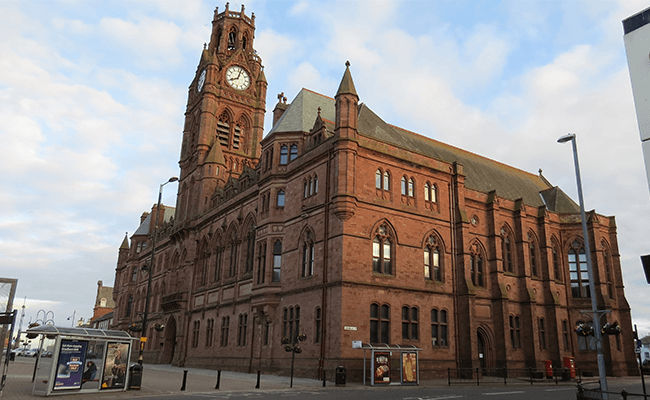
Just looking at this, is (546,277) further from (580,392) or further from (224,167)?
(224,167)

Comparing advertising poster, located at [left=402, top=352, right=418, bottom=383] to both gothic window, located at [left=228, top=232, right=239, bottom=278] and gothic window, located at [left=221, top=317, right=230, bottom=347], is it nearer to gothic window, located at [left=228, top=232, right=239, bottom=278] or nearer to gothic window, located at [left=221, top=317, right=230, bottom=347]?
gothic window, located at [left=221, top=317, right=230, bottom=347]

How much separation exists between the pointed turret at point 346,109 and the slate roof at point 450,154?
6.10 ft

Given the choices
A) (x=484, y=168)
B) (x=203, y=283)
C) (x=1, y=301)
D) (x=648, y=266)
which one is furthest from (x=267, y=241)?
(x=648, y=266)

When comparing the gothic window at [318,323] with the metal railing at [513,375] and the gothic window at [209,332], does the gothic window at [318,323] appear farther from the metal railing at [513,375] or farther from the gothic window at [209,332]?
the gothic window at [209,332]

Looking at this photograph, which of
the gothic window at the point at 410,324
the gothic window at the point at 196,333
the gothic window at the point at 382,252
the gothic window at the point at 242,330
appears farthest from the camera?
the gothic window at the point at 196,333

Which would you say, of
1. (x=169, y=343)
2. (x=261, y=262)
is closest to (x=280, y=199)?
(x=261, y=262)

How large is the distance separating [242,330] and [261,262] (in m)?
6.67

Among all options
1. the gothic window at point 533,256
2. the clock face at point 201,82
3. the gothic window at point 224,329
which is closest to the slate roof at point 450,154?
the gothic window at point 533,256

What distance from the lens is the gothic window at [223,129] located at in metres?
61.2

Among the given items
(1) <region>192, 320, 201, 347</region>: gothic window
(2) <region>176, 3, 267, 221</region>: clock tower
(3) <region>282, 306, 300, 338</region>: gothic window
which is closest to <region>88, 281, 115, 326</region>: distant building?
(2) <region>176, 3, 267, 221</region>: clock tower

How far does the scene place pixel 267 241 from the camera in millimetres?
36875

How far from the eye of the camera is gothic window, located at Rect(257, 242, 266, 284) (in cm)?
3716

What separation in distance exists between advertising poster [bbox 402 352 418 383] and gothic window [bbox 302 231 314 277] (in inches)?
330

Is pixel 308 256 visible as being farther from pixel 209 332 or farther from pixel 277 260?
pixel 209 332
